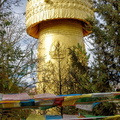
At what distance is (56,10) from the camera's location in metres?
6.04

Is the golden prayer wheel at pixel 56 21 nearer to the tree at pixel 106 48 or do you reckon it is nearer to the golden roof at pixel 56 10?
the golden roof at pixel 56 10

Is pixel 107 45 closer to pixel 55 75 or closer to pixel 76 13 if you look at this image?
pixel 55 75

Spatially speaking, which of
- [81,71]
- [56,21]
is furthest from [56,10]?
[81,71]

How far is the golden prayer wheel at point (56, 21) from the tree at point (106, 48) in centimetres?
243

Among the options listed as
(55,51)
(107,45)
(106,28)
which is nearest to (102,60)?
(107,45)

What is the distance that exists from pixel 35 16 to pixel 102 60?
3.44 meters

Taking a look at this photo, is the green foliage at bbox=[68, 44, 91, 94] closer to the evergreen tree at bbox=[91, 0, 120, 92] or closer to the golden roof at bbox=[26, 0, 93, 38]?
the evergreen tree at bbox=[91, 0, 120, 92]

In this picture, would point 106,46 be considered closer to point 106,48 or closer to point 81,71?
point 106,48

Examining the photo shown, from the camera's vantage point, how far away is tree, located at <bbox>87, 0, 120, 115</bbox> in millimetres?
3219

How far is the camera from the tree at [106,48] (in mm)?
3219

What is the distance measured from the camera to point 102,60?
3.39 m

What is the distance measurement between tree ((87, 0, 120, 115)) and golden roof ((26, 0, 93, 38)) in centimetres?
254

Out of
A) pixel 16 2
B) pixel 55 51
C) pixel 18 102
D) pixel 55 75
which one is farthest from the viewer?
pixel 55 51

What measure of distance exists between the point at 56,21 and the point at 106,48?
128 inches
